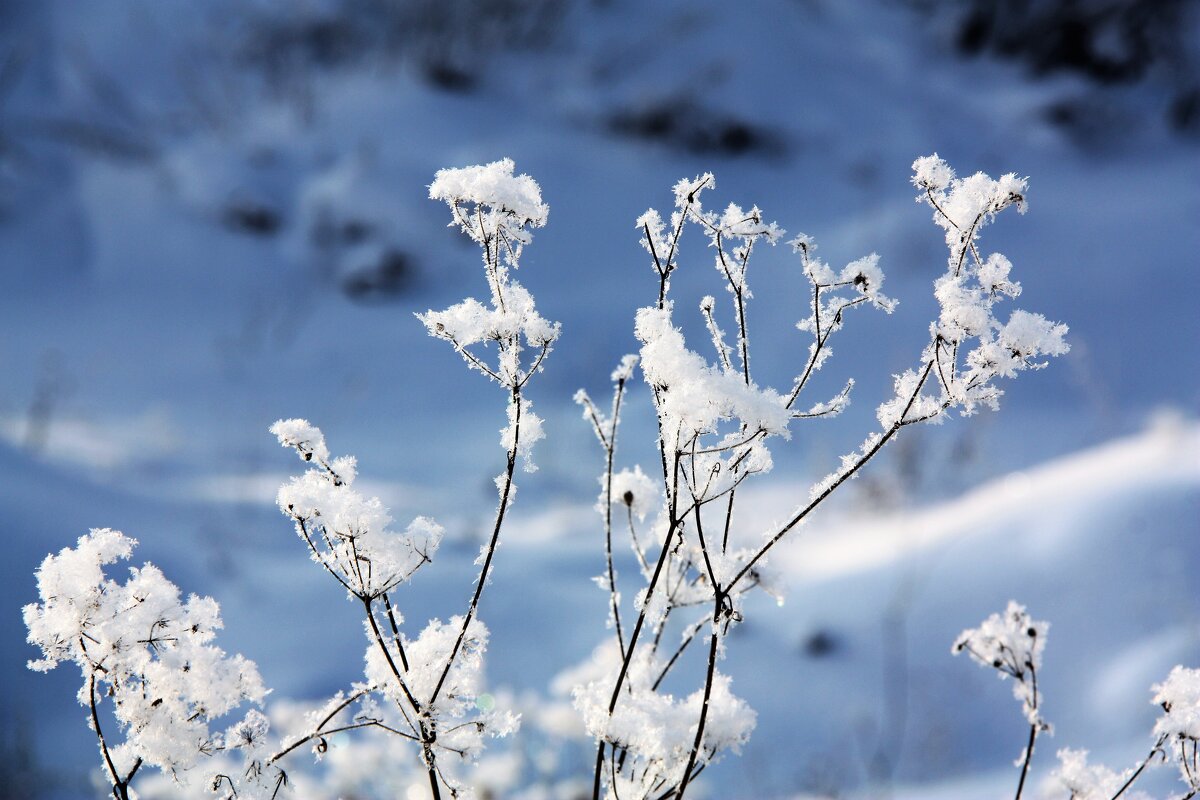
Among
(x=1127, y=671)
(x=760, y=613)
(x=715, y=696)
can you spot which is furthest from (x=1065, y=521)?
(x=715, y=696)

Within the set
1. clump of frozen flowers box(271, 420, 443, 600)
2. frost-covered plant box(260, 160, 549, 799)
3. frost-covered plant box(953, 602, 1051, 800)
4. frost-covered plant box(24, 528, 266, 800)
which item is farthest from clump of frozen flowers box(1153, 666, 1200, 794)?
frost-covered plant box(24, 528, 266, 800)

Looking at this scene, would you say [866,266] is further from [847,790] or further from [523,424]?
[847,790]

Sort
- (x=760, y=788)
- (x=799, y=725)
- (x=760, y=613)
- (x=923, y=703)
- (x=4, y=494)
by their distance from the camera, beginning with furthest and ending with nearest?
(x=4, y=494) < (x=760, y=613) < (x=799, y=725) < (x=923, y=703) < (x=760, y=788)

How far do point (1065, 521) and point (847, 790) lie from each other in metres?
5.64

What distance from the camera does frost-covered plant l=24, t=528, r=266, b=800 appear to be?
1.09 meters

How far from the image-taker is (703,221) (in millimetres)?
1158

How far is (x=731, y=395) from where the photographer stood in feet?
3.18

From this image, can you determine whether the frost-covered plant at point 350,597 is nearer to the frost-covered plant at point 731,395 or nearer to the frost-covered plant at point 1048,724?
the frost-covered plant at point 731,395

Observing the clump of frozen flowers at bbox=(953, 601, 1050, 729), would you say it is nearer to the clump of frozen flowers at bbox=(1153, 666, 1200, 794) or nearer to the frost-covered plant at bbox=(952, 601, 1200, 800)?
the frost-covered plant at bbox=(952, 601, 1200, 800)

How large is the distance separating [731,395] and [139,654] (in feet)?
2.94

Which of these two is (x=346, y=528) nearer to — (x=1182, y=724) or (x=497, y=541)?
(x=497, y=541)

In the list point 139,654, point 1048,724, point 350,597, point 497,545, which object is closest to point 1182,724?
point 1048,724

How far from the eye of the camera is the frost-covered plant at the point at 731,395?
1.02 m

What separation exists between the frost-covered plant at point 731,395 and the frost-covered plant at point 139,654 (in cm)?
53
